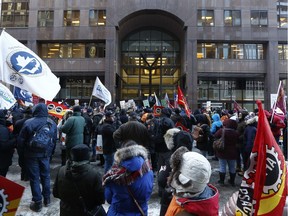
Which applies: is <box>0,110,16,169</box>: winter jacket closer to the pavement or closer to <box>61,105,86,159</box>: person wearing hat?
the pavement

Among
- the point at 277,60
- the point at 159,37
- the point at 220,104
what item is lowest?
the point at 220,104

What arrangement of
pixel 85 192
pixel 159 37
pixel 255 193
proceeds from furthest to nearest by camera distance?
pixel 159 37 < pixel 85 192 < pixel 255 193

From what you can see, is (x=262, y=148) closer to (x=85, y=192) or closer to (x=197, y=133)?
(x=85, y=192)

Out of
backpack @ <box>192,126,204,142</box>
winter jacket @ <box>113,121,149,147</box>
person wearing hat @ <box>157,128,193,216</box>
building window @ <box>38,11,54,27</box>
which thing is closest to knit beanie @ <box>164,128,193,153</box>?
person wearing hat @ <box>157,128,193,216</box>

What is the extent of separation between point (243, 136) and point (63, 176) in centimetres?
575

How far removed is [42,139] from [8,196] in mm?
3885

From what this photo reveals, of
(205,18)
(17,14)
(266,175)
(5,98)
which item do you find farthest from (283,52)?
(266,175)

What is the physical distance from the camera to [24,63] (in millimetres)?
6625

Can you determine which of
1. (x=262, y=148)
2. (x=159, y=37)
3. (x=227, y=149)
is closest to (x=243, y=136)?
(x=227, y=149)

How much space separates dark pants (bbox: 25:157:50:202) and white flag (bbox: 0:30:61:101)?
4.34 feet

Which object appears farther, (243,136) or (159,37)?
(159,37)

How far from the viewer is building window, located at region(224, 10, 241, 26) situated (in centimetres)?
3638

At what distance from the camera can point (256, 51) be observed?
121 ft

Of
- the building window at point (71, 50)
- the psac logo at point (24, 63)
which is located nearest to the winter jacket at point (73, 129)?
the psac logo at point (24, 63)
